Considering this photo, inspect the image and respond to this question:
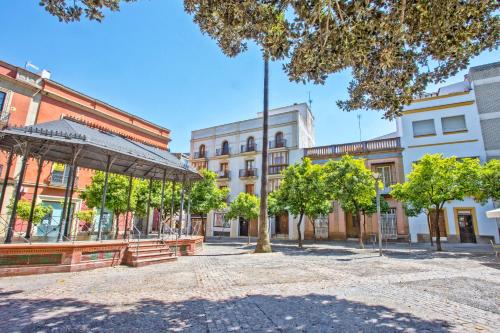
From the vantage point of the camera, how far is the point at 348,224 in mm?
23594

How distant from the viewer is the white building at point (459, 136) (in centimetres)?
1959

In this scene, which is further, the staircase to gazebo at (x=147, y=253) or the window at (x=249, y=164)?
the window at (x=249, y=164)

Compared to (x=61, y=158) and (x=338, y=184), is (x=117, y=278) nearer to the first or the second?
(x=61, y=158)

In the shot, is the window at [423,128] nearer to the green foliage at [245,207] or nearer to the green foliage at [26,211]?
the green foliage at [245,207]

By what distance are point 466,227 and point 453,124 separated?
8.36 meters

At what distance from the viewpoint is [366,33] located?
218 inches

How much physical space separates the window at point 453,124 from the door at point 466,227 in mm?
6684

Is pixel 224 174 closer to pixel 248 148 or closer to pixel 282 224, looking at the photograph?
pixel 248 148

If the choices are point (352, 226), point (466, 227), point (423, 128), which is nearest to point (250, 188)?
point (352, 226)

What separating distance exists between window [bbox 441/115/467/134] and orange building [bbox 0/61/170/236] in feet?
78.9

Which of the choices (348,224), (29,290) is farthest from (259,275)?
(348,224)

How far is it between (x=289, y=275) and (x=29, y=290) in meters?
6.61

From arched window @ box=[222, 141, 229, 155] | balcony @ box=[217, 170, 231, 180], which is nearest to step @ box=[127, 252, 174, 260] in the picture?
balcony @ box=[217, 170, 231, 180]

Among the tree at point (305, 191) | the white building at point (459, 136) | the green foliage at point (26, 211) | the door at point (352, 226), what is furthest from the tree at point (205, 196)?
the white building at point (459, 136)
